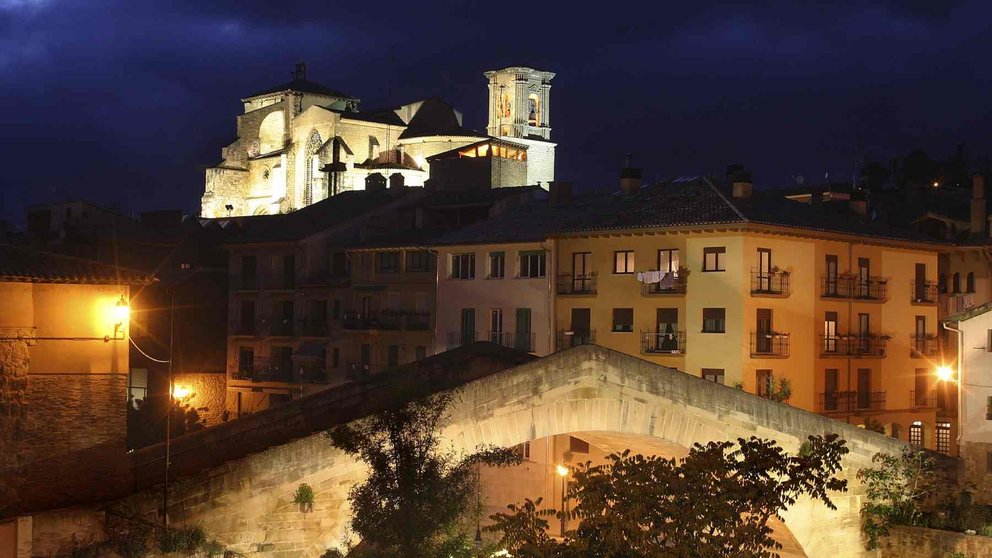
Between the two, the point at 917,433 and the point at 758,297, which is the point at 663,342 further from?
the point at 917,433

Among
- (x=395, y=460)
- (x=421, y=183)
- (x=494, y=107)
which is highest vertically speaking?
(x=494, y=107)

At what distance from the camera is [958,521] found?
30.3 m

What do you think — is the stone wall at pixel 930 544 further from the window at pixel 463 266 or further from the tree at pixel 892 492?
the window at pixel 463 266

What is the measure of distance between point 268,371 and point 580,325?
1575cm

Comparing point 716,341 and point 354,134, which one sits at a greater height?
point 354,134

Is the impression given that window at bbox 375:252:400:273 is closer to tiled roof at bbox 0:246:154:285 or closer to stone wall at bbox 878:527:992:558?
stone wall at bbox 878:527:992:558

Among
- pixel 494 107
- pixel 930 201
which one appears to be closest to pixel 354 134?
pixel 494 107

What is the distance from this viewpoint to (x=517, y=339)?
4719 cm

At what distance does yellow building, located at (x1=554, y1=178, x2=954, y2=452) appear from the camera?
42156mm

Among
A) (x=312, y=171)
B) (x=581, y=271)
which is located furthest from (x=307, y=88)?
(x=581, y=271)

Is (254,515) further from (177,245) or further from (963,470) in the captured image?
(177,245)

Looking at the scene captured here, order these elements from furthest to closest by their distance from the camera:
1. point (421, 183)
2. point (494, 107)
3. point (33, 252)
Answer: point (494, 107), point (421, 183), point (33, 252)

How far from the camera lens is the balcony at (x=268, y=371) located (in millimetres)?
56188

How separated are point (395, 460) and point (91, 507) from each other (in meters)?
4.84
